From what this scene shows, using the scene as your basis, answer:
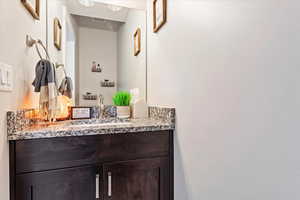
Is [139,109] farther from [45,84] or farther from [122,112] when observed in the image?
[45,84]

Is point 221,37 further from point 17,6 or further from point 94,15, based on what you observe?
point 94,15

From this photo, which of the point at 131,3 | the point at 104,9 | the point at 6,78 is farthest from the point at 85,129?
the point at 131,3

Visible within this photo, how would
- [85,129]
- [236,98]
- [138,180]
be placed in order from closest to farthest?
[236,98]
[85,129]
[138,180]

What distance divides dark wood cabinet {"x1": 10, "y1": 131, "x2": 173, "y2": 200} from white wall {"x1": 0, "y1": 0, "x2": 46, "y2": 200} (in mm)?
92

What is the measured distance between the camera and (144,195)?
1.20 meters

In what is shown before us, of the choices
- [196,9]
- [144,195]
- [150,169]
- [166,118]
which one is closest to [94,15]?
[196,9]

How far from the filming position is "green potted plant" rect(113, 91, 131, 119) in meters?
1.62

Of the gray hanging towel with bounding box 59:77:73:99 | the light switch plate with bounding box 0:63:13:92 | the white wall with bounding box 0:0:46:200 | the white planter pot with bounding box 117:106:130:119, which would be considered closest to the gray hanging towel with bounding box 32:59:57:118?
the white wall with bounding box 0:0:46:200

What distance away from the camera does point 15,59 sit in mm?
918

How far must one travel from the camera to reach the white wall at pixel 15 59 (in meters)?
0.80

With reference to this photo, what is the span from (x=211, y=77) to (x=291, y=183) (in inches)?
20.2

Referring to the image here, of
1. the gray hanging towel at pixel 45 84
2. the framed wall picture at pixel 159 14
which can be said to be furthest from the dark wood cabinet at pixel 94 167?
the framed wall picture at pixel 159 14

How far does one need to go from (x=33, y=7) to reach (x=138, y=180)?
1.30 metres

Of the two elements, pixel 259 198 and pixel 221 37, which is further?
pixel 221 37
